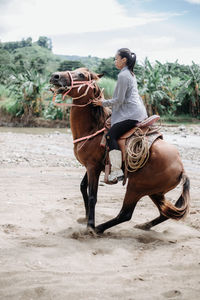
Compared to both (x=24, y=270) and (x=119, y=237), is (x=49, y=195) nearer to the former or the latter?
(x=119, y=237)

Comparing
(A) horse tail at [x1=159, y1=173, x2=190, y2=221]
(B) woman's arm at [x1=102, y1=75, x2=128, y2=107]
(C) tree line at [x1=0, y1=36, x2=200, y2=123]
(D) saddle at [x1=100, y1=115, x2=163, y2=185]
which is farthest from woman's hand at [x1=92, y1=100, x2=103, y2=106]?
(C) tree line at [x1=0, y1=36, x2=200, y2=123]

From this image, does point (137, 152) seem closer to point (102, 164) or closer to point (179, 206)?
point (102, 164)

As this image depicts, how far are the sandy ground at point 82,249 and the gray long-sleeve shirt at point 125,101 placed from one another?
1.57m

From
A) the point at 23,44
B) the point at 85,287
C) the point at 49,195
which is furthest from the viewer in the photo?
the point at 23,44

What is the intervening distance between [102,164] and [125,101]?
0.92m

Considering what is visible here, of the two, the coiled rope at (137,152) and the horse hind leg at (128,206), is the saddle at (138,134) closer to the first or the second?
the coiled rope at (137,152)

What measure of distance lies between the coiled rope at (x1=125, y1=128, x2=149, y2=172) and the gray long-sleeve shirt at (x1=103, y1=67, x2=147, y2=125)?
23 cm

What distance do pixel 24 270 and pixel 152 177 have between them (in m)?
1.88

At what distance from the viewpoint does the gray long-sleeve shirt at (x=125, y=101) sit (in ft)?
14.5

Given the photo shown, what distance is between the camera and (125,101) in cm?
453

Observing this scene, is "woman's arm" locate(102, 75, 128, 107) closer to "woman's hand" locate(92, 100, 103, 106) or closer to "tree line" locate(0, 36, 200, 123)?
"woman's hand" locate(92, 100, 103, 106)

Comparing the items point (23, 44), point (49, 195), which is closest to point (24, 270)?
point (49, 195)

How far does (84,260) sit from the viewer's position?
380 centimetres

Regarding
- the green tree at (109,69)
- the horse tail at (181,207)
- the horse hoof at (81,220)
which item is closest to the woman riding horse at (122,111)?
the horse tail at (181,207)
